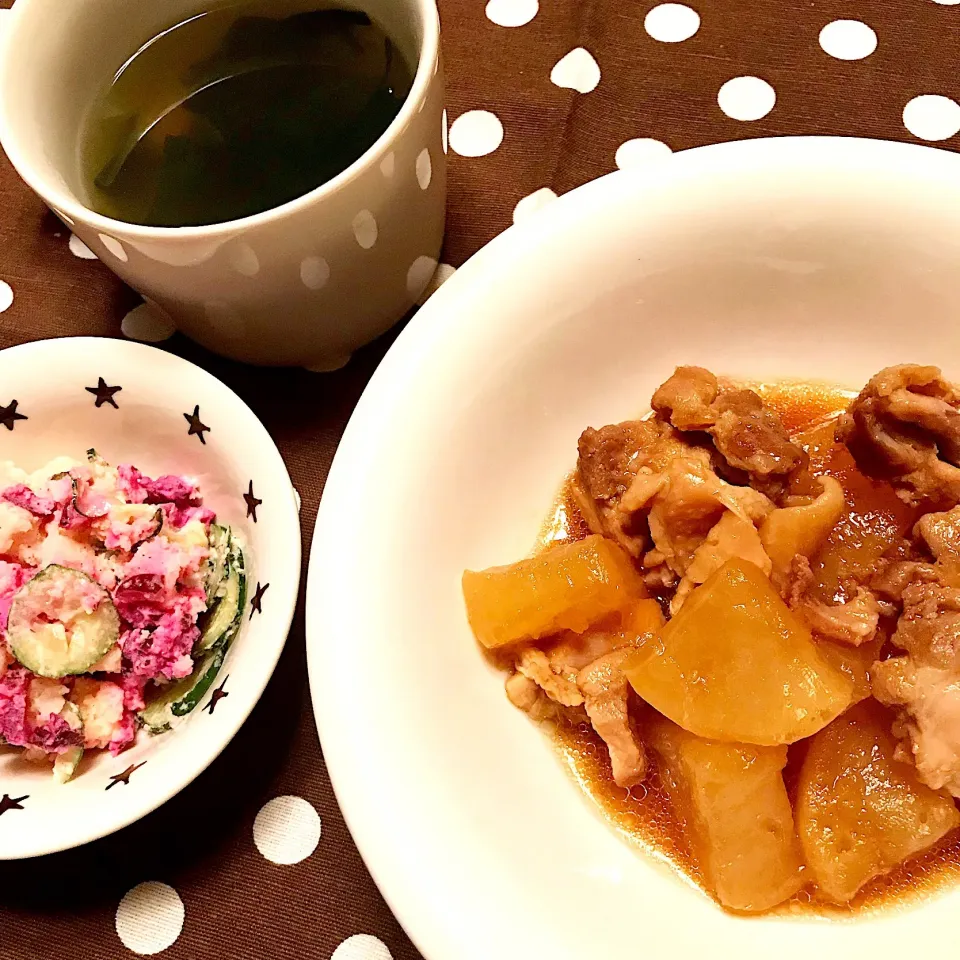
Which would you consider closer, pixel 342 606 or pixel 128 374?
pixel 342 606

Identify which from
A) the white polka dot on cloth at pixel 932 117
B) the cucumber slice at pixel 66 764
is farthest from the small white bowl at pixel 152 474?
the white polka dot on cloth at pixel 932 117

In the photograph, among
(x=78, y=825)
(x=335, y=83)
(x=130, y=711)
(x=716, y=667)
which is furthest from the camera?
(x=335, y=83)

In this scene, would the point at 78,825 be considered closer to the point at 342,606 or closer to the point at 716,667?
the point at 342,606

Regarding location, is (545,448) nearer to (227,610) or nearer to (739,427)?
(739,427)

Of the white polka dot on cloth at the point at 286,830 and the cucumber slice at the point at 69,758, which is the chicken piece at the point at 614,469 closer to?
the white polka dot on cloth at the point at 286,830

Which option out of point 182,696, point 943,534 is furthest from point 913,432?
point 182,696

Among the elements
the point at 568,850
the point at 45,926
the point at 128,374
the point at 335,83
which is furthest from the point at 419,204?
the point at 45,926

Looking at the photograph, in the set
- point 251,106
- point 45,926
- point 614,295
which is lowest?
point 45,926
